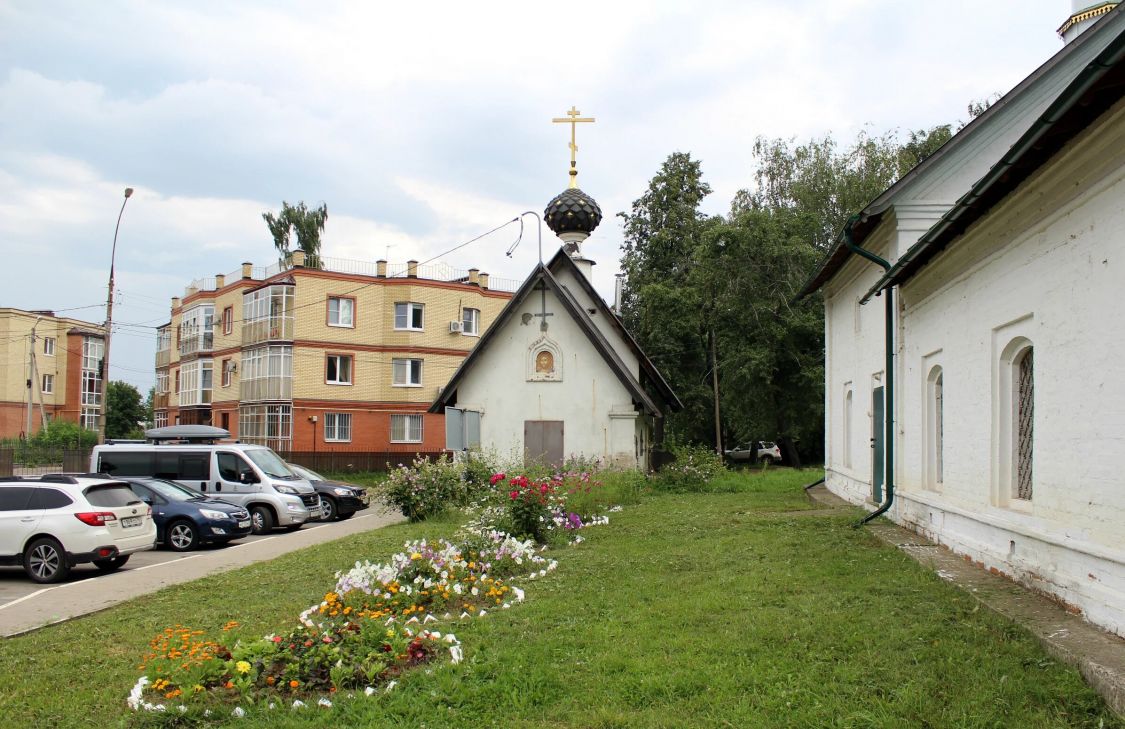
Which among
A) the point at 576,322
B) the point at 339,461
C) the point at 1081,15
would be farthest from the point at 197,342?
the point at 1081,15

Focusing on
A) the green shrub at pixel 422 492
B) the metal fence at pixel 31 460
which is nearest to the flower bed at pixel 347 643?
the green shrub at pixel 422 492

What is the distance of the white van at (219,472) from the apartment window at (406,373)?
20.5 m

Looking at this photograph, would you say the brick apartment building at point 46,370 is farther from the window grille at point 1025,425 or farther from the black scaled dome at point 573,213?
the window grille at point 1025,425

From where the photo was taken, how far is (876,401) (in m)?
15.0

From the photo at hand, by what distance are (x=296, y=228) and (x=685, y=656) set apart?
49700 millimetres

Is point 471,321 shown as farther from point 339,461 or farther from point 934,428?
point 934,428

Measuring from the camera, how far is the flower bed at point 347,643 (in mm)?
5703

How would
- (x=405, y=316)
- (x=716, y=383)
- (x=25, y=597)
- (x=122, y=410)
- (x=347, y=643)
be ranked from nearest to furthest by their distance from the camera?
(x=347, y=643) < (x=25, y=597) < (x=716, y=383) < (x=405, y=316) < (x=122, y=410)

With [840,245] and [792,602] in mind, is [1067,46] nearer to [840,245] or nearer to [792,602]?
[840,245]

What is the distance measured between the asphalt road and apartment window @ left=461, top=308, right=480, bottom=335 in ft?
79.8

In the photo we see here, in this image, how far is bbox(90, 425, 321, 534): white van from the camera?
1967 cm

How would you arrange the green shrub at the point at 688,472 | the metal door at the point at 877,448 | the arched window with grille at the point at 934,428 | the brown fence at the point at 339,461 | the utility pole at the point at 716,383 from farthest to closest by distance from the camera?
the utility pole at the point at 716,383 → the brown fence at the point at 339,461 → the green shrub at the point at 688,472 → the metal door at the point at 877,448 → the arched window with grille at the point at 934,428

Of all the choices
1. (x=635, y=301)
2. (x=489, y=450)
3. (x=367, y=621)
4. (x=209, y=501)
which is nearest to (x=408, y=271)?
(x=635, y=301)

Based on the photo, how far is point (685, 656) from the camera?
612 cm
